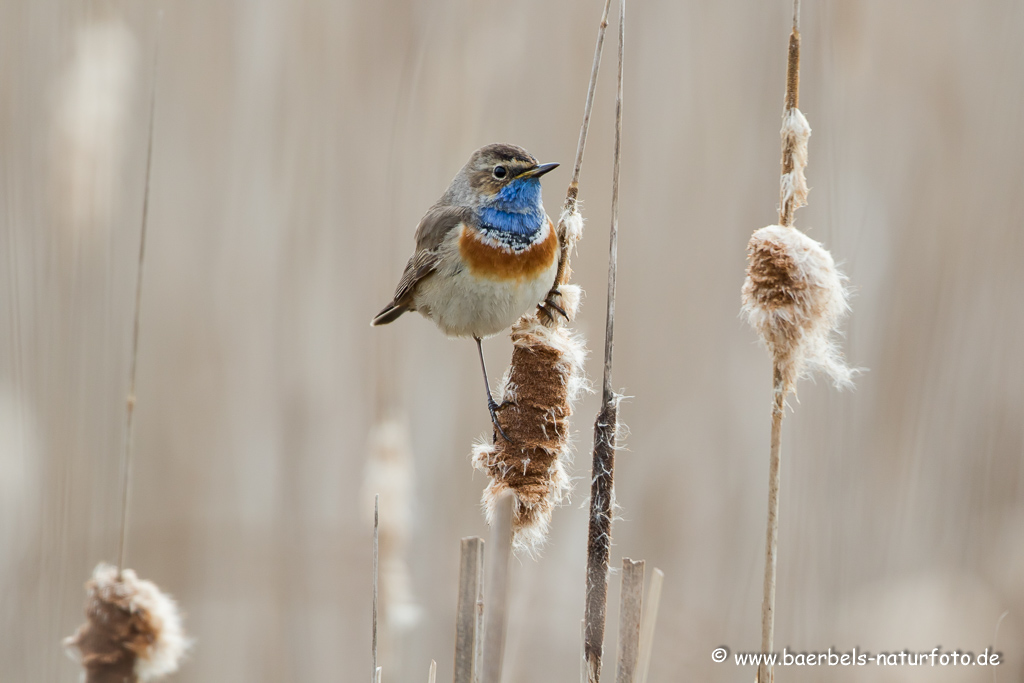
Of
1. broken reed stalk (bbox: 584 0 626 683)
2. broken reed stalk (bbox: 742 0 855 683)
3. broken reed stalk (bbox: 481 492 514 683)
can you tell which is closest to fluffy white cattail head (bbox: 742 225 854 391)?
broken reed stalk (bbox: 742 0 855 683)

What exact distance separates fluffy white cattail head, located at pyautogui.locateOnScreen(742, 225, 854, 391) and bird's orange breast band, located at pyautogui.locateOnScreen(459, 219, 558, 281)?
98cm

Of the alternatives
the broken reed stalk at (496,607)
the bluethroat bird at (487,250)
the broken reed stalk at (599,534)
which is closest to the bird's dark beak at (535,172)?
the bluethroat bird at (487,250)

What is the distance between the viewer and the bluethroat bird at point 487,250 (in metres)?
2.89

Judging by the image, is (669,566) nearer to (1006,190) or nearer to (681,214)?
(681,214)

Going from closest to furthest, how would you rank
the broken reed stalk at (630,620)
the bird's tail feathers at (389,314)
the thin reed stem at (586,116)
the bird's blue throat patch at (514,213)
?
the broken reed stalk at (630,620) → the thin reed stem at (586,116) → the bird's blue throat patch at (514,213) → the bird's tail feathers at (389,314)

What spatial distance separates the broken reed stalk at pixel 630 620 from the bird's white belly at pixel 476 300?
47.4 inches

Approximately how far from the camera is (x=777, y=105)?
425 centimetres

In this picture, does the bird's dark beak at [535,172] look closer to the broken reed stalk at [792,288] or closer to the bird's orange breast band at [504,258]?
the bird's orange breast band at [504,258]

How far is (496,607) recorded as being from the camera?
1.80m

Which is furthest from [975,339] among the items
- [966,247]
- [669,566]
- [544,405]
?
[544,405]

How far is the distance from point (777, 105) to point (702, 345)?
1.27 m

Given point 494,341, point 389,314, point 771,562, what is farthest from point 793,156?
point 494,341

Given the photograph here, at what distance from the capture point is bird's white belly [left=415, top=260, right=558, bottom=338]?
9.32 feet

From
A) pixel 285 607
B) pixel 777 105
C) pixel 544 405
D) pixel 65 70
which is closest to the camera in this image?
pixel 544 405
